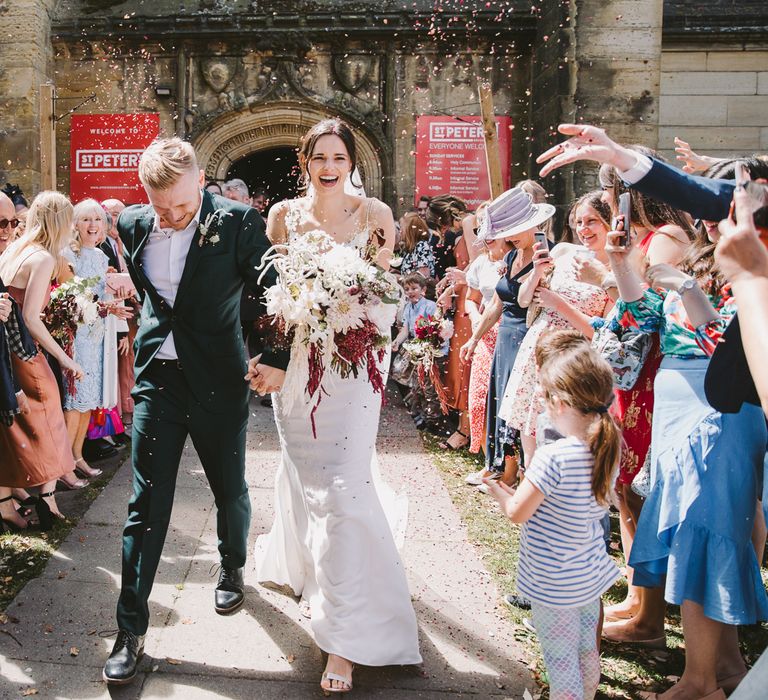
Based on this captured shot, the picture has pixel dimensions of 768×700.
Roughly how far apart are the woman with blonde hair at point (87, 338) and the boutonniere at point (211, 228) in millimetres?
3057

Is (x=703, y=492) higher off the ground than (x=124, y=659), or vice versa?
(x=703, y=492)

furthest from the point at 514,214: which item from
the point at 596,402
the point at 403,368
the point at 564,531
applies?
the point at 403,368

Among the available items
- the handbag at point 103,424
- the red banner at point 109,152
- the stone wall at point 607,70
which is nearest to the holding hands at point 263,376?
the handbag at point 103,424

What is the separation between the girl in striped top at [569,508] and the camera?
262cm

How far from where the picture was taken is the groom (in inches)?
125

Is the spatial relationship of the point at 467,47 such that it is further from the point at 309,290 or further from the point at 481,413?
the point at 309,290

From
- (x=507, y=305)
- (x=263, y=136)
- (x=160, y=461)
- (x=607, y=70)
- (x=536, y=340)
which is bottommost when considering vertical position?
(x=160, y=461)

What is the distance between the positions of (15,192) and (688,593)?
7413 millimetres

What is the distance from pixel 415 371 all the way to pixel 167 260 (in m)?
5.46

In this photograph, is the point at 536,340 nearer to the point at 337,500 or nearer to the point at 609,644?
the point at 609,644

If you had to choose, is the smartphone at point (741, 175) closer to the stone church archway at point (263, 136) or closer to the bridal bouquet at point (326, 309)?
the bridal bouquet at point (326, 309)

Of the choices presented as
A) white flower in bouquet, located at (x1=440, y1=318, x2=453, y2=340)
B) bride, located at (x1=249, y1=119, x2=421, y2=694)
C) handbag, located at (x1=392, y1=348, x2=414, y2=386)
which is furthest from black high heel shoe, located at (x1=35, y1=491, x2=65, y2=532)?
handbag, located at (x1=392, y1=348, x2=414, y2=386)

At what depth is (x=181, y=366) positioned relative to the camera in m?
3.27

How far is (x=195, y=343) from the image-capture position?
3.28 m
